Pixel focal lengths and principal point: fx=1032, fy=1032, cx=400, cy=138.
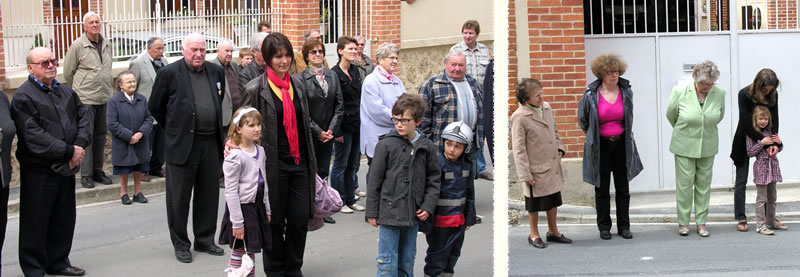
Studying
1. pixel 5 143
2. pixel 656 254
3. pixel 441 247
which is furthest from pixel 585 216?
pixel 5 143

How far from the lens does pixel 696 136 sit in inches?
292

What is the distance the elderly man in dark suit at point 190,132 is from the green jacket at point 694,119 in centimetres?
321

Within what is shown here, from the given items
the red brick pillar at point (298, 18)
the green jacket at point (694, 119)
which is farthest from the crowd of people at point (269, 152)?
the red brick pillar at point (298, 18)

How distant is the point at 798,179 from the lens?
9.29m

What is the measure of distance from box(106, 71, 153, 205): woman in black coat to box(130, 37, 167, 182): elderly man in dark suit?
186mm

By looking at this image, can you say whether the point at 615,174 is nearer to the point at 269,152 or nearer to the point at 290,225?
the point at 290,225

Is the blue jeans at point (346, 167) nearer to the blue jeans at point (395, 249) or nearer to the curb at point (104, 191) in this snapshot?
the curb at point (104, 191)

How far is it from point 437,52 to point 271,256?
10.2 metres

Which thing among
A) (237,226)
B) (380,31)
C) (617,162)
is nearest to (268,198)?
(237,226)

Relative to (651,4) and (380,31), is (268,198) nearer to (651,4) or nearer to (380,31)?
(651,4)

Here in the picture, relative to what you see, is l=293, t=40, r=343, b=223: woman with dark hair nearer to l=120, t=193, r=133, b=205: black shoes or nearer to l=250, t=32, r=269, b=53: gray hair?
l=250, t=32, r=269, b=53: gray hair

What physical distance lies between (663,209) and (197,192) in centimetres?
348

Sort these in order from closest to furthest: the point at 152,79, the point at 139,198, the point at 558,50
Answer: the point at 558,50 < the point at 139,198 < the point at 152,79

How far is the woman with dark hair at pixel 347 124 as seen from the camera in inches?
332
